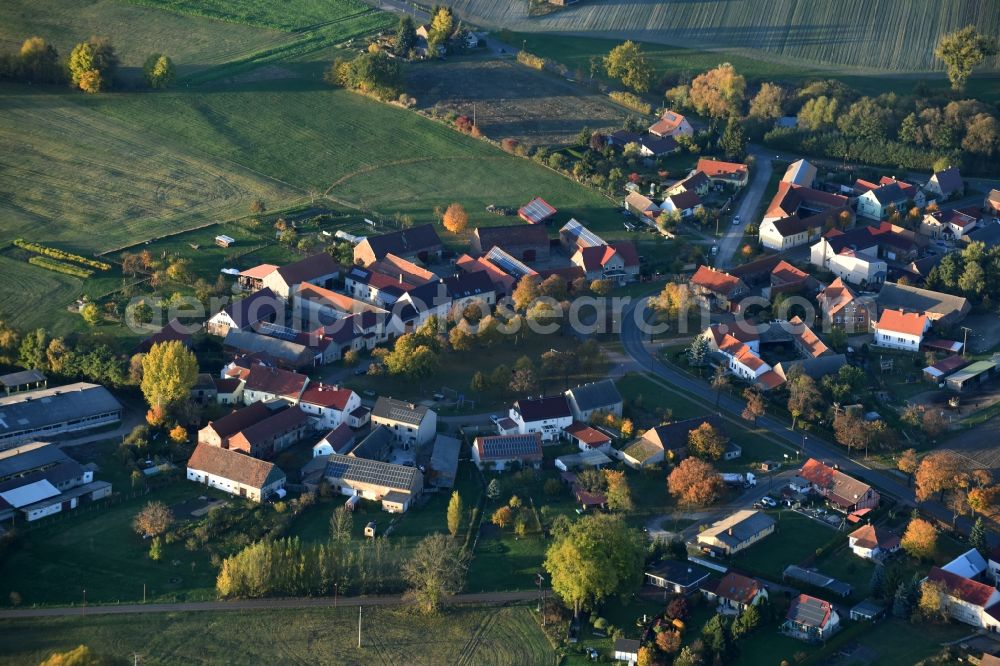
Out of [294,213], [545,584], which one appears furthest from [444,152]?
[545,584]

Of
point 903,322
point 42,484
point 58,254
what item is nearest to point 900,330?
point 903,322

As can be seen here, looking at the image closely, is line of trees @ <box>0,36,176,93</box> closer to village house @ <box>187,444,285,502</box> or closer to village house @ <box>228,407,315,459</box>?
village house @ <box>228,407,315,459</box>

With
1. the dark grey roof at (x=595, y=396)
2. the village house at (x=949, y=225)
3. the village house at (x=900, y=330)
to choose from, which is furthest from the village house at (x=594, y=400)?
the village house at (x=949, y=225)

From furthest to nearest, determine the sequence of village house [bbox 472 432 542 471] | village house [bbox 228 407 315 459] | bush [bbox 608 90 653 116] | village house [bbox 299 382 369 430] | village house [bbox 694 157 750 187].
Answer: bush [bbox 608 90 653 116] < village house [bbox 694 157 750 187] < village house [bbox 299 382 369 430] < village house [bbox 472 432 542 471] < village house [bbox 228 407 315 459]

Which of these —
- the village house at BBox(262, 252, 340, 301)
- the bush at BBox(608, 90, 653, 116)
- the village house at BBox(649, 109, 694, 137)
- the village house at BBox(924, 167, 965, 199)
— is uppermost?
the bush at BBox(608, 90, 653, 116)

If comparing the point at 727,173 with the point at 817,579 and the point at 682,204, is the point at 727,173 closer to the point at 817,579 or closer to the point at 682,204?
the point at 682,204

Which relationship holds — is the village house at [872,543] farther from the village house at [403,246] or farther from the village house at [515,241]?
the village house at [403,246]

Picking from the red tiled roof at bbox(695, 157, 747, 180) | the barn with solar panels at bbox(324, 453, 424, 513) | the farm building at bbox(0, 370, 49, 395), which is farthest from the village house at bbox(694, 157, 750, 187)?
the farm building at bbox(0, 370, 49, 395)

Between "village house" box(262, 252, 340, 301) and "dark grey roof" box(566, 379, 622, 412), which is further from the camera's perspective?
"village house" box(262, 252, 340, 301)

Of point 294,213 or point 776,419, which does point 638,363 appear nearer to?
point 776,419
